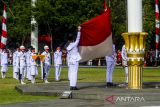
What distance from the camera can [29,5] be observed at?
5472 cm

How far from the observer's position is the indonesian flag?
20281mm

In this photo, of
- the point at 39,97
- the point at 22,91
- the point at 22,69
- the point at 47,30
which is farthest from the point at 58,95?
the point at 47,30

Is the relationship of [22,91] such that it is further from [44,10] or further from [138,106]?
[44,10]

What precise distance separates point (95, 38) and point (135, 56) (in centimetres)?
184

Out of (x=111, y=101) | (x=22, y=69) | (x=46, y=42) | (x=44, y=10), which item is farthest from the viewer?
(x=46, y=42)

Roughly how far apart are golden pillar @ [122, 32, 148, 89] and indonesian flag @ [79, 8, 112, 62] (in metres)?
1.28

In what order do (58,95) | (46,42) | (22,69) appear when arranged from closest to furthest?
(58,95) → (22,69) → (46,42)

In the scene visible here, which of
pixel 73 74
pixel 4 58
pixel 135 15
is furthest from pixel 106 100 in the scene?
pixel 4 58

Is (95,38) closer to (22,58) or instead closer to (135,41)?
(135,41)

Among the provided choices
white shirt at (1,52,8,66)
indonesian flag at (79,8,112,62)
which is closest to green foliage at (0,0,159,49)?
white shirt at (1,52,8,66)

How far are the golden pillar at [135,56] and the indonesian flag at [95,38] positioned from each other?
1.28 metres

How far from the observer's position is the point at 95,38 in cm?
2048

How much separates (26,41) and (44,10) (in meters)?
13.5

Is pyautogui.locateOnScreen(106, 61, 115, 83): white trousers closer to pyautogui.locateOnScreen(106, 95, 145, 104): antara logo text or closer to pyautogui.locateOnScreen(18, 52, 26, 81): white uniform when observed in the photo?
pyautogui.locateOnScreen(106, 95, 145, 104): antara logo text
